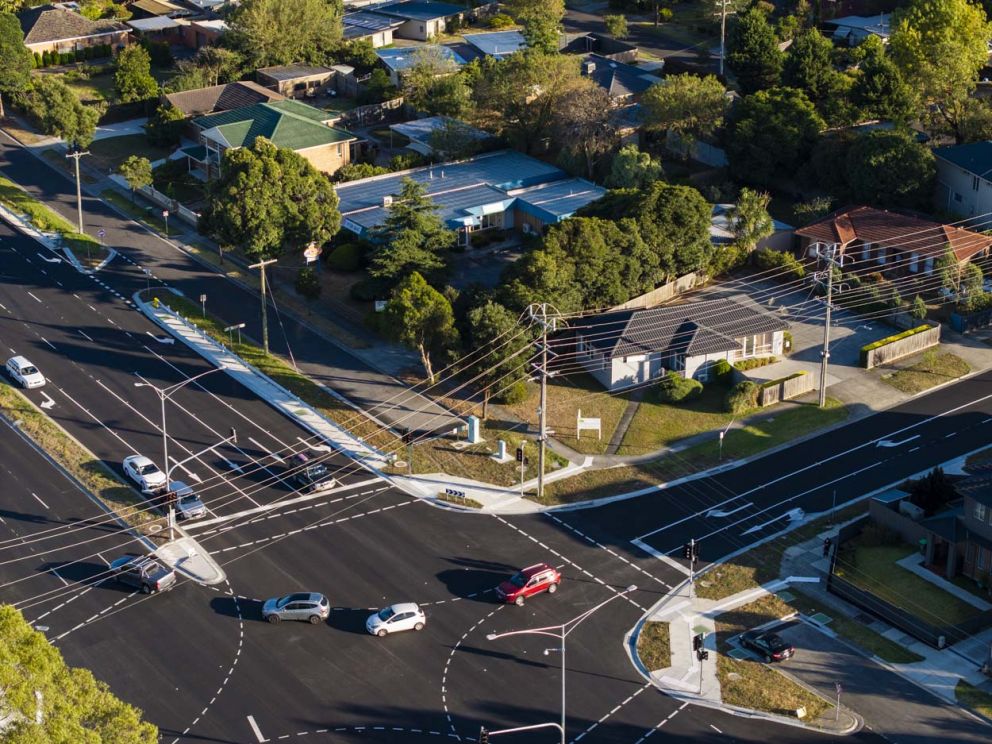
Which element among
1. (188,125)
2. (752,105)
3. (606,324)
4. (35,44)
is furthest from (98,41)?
(606,324)

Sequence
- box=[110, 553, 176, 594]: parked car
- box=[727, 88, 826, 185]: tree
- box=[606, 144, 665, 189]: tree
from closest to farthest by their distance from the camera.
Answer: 1. box=[110, 553, 176, 594]: parked car
2. box=[606, 144, 665, 189]: tree
3. box=[727, 88, 826, 185]: tree

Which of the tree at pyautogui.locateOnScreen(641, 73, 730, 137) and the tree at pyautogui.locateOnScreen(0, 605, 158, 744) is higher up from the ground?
the tree at pyautogui.locateOnScreen(641, 73, 730, 137)

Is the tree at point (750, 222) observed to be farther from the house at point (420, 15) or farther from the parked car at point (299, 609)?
the house at point (420, 15)

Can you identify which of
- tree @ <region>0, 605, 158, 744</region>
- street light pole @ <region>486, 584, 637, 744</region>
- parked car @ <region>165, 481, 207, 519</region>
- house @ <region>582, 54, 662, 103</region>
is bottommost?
street light pole @ <region>486, 584, 637, 744</region>

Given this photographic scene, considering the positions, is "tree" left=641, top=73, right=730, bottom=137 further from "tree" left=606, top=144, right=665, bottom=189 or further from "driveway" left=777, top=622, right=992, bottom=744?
"driveway" left=777, top=622, right=992, bottom=744

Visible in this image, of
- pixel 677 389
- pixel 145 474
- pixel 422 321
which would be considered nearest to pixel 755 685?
pixel 677 389

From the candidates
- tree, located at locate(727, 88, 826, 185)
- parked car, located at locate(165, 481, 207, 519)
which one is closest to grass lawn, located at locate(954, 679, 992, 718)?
parked car, located at locate(165, 481, 207, 519)

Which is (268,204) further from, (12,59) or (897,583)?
(12,59)
